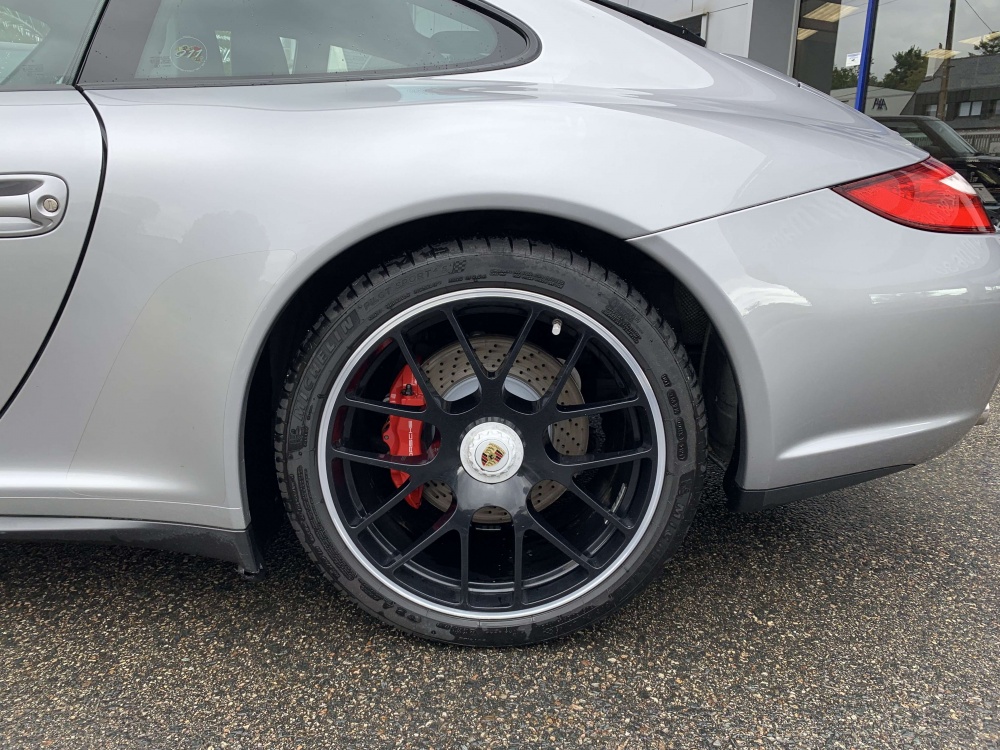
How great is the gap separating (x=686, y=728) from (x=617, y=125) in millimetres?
1066

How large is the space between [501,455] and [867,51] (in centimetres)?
705

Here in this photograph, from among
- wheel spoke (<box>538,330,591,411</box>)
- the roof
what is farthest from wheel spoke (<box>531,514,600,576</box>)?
the roof

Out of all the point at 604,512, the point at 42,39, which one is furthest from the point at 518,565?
the point at 42,39

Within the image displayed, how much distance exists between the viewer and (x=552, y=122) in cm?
126

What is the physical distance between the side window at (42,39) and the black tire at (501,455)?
712mm

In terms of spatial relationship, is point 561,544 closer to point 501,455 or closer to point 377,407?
point 501,455

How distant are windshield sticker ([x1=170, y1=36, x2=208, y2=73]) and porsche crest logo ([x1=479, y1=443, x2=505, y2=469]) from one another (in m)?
0.93

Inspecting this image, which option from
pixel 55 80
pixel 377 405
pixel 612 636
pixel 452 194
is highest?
pixel 55 80

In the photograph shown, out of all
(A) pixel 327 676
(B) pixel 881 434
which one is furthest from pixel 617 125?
(A) pixel 327 676

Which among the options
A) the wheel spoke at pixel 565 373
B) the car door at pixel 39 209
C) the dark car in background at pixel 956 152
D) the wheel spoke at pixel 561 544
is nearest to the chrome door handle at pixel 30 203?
the car door at pixel 39 209

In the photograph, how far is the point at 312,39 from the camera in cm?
141

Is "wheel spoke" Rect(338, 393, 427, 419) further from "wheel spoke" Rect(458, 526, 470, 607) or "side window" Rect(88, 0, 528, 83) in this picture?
Answer: "side window" Rect(88, 0, 528, 83)

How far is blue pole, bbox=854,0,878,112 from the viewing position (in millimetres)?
6641

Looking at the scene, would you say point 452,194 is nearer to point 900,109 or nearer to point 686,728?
point 686,728
